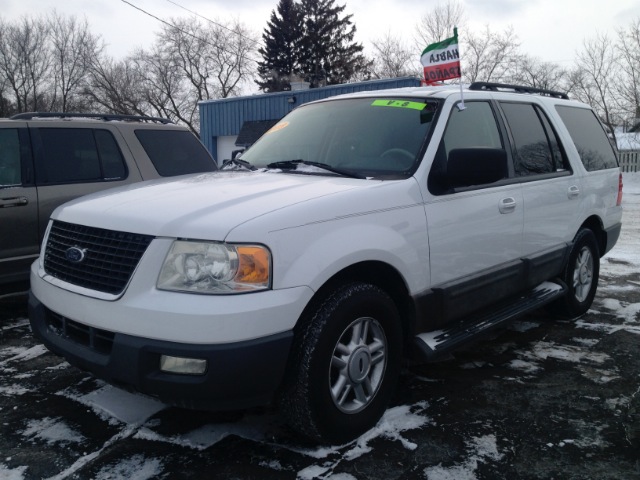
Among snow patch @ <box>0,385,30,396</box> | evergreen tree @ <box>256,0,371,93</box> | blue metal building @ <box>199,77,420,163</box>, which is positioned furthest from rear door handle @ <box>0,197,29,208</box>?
evergreen tree @ <box>256,0,371,93</box>

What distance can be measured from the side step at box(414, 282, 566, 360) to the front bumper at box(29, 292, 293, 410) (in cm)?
107

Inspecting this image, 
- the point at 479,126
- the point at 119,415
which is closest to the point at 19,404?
the point at 119,415

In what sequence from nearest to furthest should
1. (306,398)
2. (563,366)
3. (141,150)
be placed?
(306,398) → (563,366) → (141,150)

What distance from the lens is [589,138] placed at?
17.4 feet

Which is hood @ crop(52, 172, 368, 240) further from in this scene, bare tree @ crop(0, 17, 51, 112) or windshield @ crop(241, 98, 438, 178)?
bare tree @ crop(0, 17, 51, 112)

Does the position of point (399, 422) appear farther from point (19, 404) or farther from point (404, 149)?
point (19, 404)

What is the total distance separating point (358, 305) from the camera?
9.12 ft

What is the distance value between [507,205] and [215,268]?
2.25 m

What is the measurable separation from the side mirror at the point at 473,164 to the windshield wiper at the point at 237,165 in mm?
1334

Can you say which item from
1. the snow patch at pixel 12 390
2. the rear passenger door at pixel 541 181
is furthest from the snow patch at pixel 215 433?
the rear passenger door at pixel 541 181

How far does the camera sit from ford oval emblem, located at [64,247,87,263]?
277cm

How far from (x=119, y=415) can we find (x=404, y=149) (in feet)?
7.38

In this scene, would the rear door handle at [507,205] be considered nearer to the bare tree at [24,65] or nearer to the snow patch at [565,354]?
the snow patch at [565,354]

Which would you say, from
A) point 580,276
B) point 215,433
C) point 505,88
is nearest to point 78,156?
point 215,433
